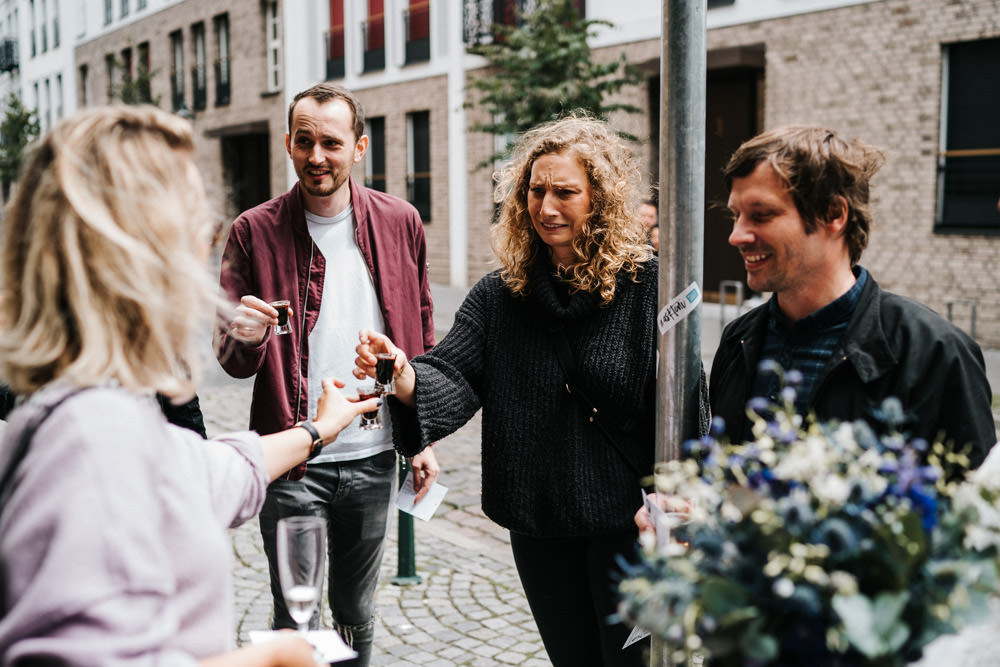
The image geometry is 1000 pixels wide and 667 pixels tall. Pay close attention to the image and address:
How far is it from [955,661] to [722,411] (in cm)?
104

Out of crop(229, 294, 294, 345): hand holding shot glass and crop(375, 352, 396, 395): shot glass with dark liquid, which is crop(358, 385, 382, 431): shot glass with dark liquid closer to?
crop(375, 352, 396, 395): shot glass with dark liquid

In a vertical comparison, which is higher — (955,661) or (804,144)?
(804,144)

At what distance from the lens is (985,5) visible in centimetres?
1210

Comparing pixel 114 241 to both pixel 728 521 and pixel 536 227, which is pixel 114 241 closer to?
pixel 728 521

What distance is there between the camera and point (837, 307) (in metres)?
2.27

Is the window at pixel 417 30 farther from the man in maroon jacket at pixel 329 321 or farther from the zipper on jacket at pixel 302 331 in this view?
the zipper on jacket at pixel 302 331

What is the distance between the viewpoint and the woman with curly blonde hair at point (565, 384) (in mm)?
2822

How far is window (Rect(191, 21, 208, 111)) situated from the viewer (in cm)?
3173

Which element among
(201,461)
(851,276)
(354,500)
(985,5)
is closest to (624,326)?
(851,276)

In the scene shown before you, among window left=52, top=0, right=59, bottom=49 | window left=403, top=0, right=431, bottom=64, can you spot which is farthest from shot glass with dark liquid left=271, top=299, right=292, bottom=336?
window left=52, top=0, right=59, bottom=49

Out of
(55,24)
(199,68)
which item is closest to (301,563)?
(199,68)

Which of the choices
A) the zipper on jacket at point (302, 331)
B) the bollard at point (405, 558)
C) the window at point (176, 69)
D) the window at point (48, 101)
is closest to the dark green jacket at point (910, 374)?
the zipper on jacket at point (302, 331)

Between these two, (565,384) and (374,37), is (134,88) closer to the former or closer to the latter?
(374,37)

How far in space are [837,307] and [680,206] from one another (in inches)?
17.4
